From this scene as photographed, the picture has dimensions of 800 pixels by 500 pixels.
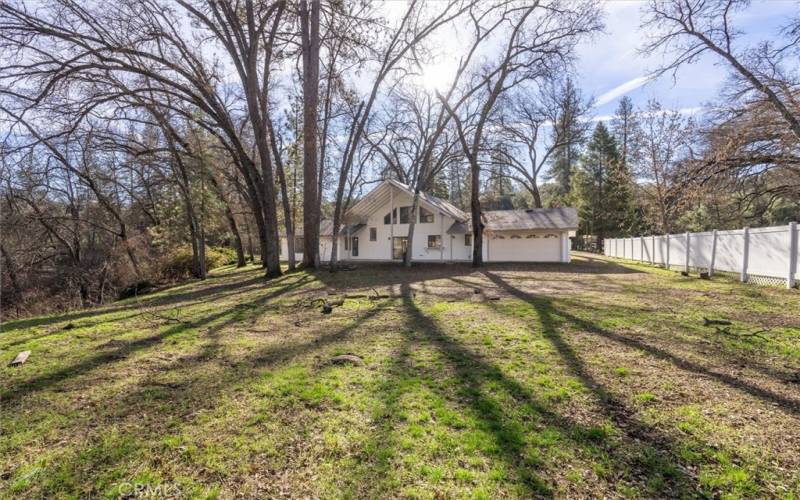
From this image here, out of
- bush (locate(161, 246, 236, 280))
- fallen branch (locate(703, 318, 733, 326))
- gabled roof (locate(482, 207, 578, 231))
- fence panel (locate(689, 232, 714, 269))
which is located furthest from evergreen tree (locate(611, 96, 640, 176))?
bush (locate(161, 246, 236, 280))

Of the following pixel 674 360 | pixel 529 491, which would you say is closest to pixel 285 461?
pixel 529 491

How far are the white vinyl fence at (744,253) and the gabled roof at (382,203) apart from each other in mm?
11365

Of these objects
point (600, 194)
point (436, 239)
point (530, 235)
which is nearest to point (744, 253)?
Result: point (530, 235)

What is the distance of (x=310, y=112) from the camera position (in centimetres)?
1414

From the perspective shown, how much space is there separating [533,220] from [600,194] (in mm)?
16309

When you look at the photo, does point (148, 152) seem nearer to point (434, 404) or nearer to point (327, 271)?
point (327, 271)

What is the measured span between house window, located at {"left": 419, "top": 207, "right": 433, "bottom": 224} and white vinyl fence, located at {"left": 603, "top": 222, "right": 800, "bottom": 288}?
1301 cm

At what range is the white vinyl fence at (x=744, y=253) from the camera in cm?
885

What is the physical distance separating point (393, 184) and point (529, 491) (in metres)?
20.8

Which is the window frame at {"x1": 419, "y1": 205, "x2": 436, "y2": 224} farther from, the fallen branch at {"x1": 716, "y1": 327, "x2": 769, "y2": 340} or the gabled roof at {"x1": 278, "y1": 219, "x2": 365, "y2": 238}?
the fallen branch at {"x1": 716, "y1": 327, "x2": 769, "y2": 340}

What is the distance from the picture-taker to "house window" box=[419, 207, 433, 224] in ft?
80.4

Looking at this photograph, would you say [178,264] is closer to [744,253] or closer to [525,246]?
[525,246]

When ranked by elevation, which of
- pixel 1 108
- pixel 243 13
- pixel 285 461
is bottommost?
pixel 285 461

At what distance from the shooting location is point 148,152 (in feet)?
47.3
